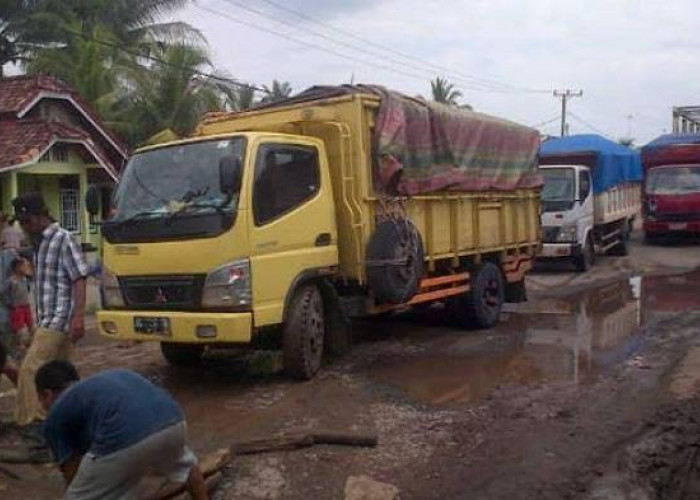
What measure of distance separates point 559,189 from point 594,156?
2144mm

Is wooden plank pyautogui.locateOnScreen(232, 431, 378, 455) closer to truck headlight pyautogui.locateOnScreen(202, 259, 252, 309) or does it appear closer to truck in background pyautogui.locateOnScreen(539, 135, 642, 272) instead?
truck headlight pyautogui.locateOnScreen(202, 259, 252, 309)

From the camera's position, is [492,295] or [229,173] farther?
[492,295]

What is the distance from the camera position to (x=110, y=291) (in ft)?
25.8

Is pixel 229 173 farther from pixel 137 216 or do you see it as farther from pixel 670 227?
pixel 670 227

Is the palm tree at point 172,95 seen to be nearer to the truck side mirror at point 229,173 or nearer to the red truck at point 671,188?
the red truck at point 671,188

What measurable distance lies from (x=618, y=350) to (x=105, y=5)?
77.2 ft

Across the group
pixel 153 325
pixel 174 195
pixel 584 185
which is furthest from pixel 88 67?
pixel 153 325

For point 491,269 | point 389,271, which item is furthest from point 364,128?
point 491,269

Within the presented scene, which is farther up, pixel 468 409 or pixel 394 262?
pixel 394 262

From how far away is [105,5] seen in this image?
1124 inches

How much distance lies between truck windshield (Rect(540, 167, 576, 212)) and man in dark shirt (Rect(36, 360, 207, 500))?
14704 millimetres

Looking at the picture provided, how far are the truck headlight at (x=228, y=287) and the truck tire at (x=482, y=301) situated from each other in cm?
445

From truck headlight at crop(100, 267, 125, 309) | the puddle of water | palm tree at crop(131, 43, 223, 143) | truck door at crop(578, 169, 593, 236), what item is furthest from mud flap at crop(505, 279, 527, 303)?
palm tree at crop(131, 43, 223, 143)

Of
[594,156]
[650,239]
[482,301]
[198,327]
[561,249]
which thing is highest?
[594,156]
